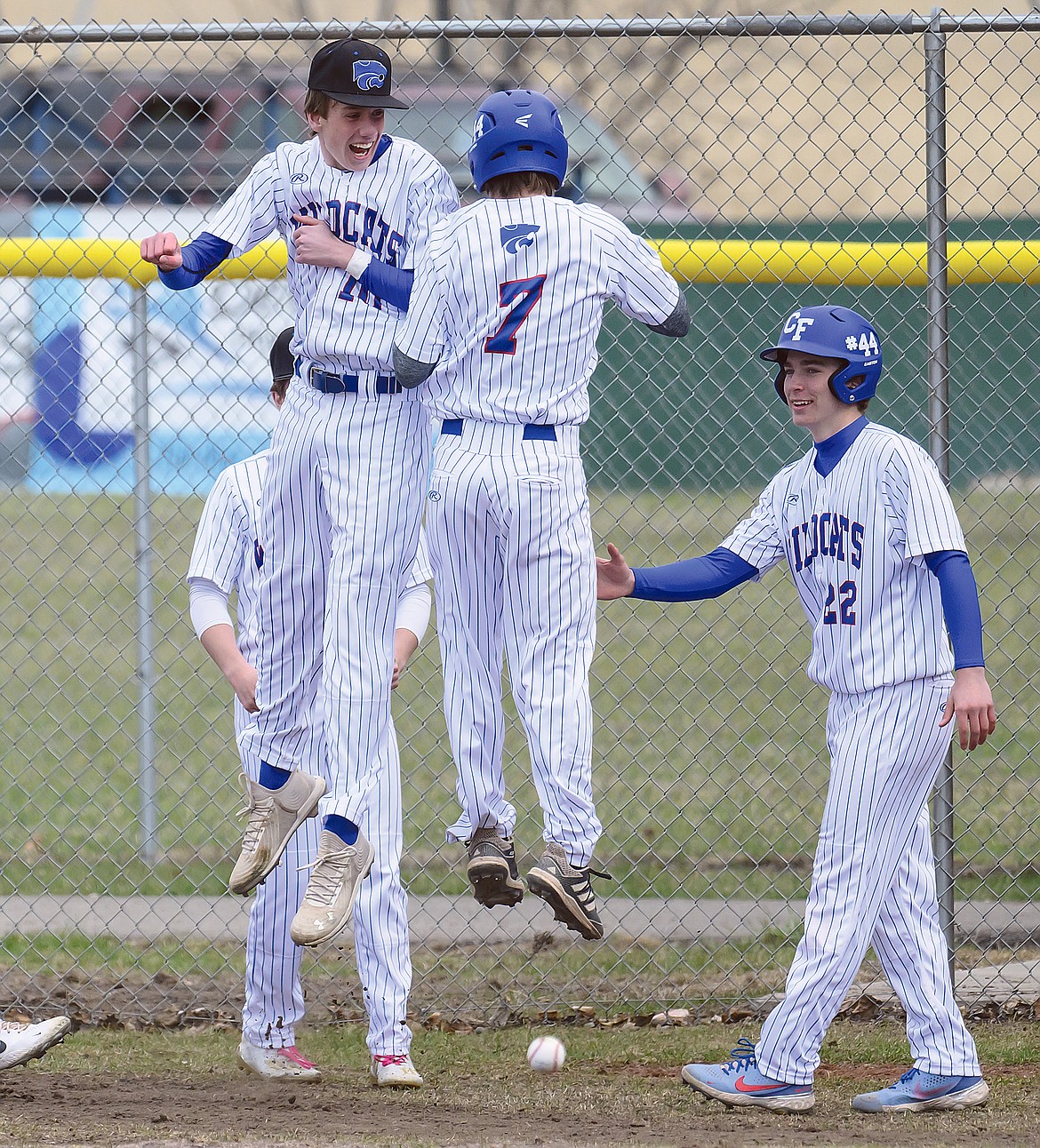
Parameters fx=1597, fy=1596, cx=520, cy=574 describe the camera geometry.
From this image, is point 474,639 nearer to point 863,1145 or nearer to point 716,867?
point 863,1145

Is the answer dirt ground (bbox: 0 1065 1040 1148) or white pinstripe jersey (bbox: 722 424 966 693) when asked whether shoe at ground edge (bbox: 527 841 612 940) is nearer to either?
dirt ground (bbox: 0 1065 1040 1148)

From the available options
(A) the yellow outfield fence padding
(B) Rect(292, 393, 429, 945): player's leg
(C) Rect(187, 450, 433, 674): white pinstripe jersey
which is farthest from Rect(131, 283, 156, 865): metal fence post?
(B) Rect(292, 393, 429, 945): player's leg

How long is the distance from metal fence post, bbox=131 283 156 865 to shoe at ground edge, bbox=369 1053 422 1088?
6.04 feet

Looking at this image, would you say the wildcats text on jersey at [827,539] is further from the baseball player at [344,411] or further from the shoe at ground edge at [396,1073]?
the shoe at ground edge at [396,1073]

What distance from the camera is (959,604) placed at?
3969 millimetres

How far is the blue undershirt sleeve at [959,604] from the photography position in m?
3.92

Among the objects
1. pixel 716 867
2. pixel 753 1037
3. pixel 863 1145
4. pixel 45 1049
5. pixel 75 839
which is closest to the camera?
pixel 863 1145

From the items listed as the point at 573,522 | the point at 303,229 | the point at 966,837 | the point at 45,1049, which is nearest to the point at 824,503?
the point at 573,522

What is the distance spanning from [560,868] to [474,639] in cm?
65

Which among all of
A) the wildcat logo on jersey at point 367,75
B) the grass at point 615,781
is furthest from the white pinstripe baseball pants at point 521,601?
the grass at point 615,781

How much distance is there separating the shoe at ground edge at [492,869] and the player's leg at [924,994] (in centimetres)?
A: 105

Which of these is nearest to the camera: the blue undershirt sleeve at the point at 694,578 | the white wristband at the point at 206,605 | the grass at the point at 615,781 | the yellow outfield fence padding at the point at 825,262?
the blue undershirt sleeve at the point at 694,578

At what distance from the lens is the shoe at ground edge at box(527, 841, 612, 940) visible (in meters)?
3.98

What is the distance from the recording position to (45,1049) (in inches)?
179
